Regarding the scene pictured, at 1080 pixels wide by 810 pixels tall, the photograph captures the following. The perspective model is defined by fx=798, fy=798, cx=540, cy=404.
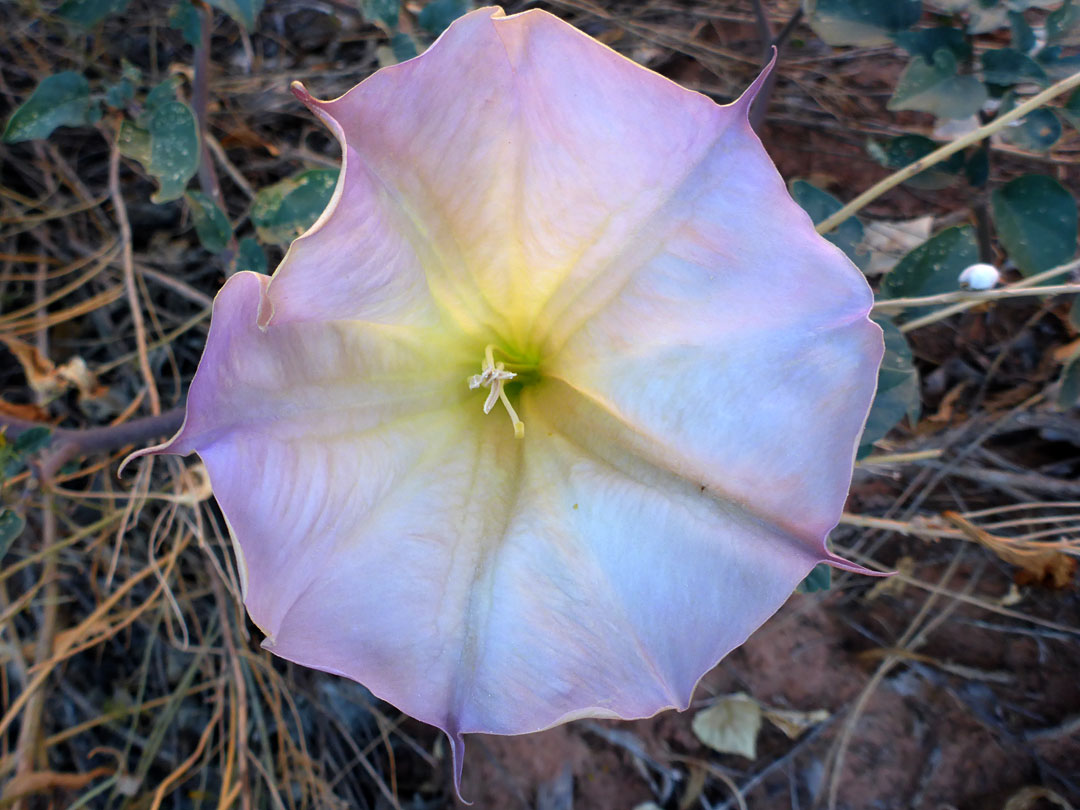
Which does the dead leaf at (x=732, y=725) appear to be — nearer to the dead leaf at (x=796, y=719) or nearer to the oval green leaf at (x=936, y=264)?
the dead leaf at (x=796, y=719)

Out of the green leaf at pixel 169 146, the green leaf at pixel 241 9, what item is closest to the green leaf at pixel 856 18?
the green leaf at pixel 241 9

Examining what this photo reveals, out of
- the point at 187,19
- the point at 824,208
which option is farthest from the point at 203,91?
the point at 824,208

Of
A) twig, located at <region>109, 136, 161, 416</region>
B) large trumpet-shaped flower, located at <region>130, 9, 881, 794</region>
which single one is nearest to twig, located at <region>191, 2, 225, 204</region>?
twig, located at <region>109, 136, 161, 416</region>

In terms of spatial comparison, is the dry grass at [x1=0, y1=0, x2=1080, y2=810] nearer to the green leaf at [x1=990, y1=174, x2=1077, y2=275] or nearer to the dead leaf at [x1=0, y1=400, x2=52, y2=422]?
the dead leaf at [x1=0, y1=400, x2=52, y2=422]

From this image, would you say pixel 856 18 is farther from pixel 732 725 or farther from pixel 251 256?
pixel 732 725

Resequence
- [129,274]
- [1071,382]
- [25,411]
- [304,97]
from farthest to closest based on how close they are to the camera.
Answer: [129,274] → [25,411] → [1071,382] → [304,97]

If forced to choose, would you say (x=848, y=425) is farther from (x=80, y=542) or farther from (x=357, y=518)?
(x=80, y=542)
